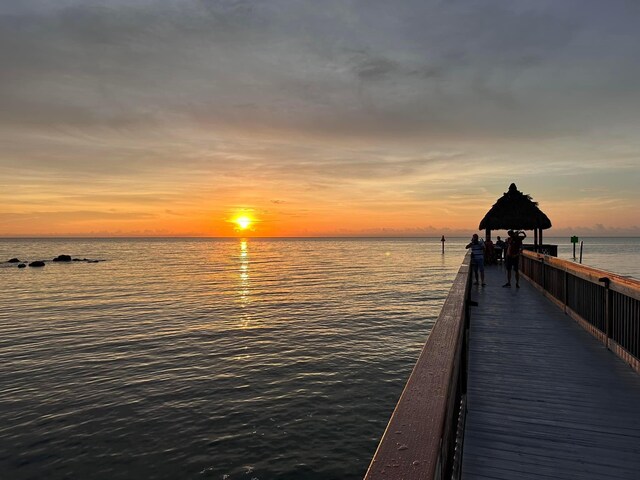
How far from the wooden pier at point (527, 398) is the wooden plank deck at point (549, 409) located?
0.04 feet

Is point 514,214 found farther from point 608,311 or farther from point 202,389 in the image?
point 202,389

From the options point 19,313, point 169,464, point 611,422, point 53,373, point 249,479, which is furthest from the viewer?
point 19,313

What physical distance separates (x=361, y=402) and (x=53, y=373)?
331 inches

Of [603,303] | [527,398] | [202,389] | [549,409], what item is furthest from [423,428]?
[202,389]

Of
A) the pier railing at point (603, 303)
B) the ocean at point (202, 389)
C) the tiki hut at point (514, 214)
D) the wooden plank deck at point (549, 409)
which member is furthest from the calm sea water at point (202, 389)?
the tiki hut at point (514, 214)

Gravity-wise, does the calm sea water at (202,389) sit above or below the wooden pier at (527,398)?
below

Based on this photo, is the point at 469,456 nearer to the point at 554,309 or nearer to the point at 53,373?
the point at 554,309

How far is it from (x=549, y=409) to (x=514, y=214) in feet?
74.1

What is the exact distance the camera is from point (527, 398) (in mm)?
5102

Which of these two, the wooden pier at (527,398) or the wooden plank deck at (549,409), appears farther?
the wooden plank deck at (549,409)

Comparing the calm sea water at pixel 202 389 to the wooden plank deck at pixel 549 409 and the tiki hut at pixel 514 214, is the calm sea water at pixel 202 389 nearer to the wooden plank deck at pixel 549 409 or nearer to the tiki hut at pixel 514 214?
the wooden plank deck at pixel 549 409

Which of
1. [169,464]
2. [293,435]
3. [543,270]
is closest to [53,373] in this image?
[169,464]

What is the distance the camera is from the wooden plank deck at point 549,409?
3645 millimetres

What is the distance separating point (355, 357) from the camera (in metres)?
12.2
